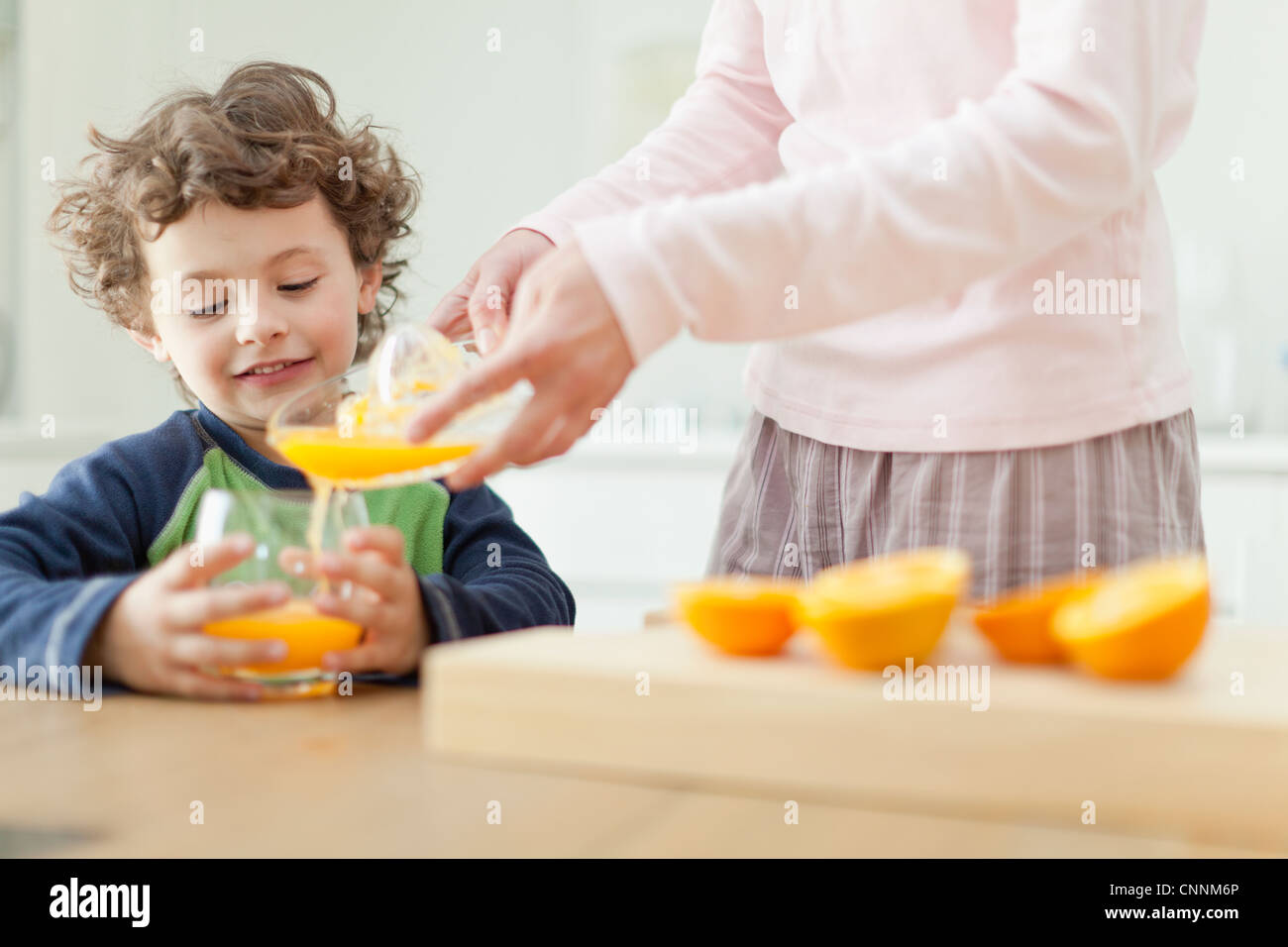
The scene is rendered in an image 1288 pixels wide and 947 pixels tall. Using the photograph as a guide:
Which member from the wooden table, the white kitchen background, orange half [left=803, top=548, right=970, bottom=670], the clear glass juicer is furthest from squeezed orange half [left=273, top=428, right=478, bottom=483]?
the white kitchen background

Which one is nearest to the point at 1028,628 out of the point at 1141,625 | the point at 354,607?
the point at 1141,625

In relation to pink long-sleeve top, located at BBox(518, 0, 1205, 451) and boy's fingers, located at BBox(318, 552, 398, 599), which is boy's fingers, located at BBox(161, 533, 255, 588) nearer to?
boy's fingers, located at BBox(318, 552, 398, 599)

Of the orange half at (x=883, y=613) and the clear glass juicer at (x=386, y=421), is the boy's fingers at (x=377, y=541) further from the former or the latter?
the orange half at (x=883, y=613)

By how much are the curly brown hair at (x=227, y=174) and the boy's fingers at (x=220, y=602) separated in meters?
0.65

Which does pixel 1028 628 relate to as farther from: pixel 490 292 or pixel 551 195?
pixel 551 195

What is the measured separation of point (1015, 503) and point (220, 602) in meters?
0.59

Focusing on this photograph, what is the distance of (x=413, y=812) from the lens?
58 centimetres

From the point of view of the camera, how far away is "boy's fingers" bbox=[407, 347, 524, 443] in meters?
0.72

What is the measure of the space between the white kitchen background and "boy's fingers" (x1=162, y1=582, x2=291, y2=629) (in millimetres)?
1764

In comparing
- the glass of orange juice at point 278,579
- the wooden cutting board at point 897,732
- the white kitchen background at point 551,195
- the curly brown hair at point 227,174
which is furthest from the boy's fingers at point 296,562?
the white kitchen background at point 551,195

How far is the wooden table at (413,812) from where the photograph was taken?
1.73 ft

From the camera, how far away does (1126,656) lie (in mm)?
588
